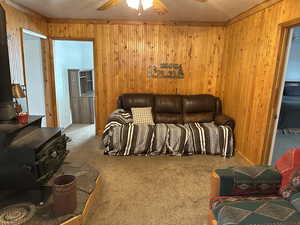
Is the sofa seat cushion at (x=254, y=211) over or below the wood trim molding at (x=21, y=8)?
below

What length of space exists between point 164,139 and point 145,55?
190cm

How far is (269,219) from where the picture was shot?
1.41 meters

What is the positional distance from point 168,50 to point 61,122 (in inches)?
119

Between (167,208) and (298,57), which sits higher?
(298,57)

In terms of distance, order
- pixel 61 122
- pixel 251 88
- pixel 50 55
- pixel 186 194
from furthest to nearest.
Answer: pixel 61 122
pixel 50 55
pixel 251 88
pixel 186 194

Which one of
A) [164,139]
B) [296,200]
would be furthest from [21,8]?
[296,200]

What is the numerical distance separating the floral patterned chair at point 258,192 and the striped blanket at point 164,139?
1.68 m

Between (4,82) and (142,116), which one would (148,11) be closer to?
(142,116)

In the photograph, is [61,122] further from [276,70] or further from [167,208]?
[276,70]

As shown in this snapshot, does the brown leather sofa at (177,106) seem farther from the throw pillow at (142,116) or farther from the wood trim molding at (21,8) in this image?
the wood trim molding at (21,8)

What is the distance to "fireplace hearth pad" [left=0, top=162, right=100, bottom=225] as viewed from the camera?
5.97ft

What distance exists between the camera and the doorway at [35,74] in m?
3.97

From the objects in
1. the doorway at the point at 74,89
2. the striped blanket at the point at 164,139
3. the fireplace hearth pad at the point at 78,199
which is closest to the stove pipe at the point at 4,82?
the fireplace hearth pad at the point at 78,199

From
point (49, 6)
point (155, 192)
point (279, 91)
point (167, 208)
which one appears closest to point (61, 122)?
point (49, 6)
